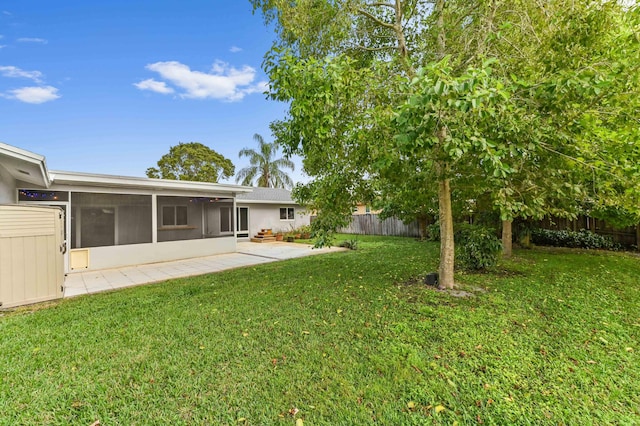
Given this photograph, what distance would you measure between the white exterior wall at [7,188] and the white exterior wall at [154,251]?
1858 millimetres

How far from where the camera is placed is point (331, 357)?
2.90 meters

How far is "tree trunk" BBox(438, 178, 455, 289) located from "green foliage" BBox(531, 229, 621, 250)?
A: 7.57 metres

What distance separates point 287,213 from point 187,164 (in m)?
12.8

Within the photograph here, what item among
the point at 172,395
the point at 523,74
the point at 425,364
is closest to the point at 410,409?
the point at 425,364

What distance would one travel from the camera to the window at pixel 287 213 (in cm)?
1750

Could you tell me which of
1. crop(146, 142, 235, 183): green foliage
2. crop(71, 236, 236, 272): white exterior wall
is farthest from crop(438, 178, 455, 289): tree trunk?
crop(146, 142, 235, 183): green foliage

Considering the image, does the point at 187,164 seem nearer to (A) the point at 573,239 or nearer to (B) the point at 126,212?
(B) the point at 126,212

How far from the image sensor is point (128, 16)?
903cm

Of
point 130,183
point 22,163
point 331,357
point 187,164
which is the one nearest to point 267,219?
point 130,183

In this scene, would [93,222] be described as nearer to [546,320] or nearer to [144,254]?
[144,254]

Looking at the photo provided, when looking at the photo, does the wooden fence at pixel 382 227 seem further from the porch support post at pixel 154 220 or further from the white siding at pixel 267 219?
the porch support post at pixel 154 220

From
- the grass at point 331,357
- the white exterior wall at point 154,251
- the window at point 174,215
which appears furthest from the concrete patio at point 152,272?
the window at point 174,215

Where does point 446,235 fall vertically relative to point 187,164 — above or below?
below

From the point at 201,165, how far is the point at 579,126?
85.3 feet
